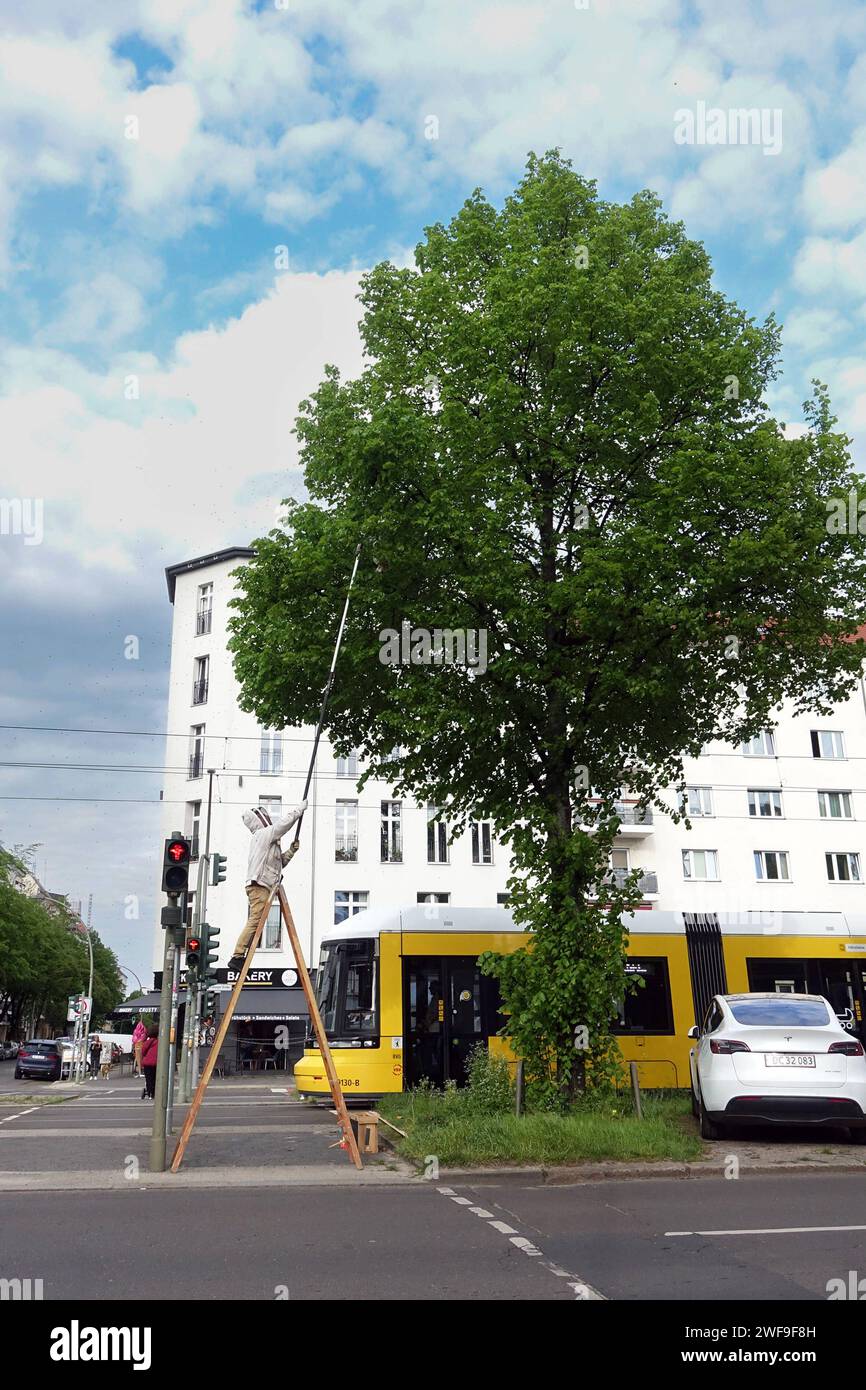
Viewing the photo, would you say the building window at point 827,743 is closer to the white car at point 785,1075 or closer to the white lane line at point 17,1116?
the white lane line at point 17,1116

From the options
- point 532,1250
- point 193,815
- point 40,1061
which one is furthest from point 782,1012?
point 193,815

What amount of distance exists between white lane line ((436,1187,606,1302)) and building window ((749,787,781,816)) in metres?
40.8

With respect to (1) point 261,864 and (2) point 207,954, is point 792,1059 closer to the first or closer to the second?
(1) point 261,864

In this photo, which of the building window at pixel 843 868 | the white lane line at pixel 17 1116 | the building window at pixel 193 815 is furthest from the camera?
the building window at pixel 193 815

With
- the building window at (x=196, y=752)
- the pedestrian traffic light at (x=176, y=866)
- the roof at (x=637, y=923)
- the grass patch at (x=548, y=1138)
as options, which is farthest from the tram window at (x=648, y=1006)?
the building window at (x=196, y=752)

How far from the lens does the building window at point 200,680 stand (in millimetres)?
52391

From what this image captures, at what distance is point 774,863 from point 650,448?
3689 centimetres

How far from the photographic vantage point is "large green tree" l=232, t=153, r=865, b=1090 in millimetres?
14578

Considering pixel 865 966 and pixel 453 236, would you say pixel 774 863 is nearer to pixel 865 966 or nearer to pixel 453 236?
pixel 865 966

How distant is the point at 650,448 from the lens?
51.6ft

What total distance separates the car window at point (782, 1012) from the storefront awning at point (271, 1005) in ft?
116
